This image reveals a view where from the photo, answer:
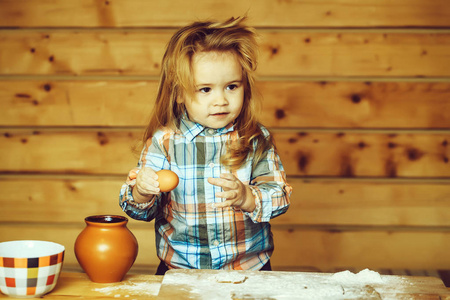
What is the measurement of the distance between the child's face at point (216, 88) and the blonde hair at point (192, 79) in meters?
0.02

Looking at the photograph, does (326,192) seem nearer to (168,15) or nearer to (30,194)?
(168,15)

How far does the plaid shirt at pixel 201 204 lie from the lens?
1.48 meters

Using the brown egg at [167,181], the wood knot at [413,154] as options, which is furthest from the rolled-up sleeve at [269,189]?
the wood knot at [413,154]

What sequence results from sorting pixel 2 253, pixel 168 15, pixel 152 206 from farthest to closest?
pixel 168 15 < pixel 152 206 < pixel 2 253

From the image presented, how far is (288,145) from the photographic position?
8.23 ft

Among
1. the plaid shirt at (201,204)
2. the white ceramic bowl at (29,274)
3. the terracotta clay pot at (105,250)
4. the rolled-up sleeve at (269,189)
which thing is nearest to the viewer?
the white ceramic bowl at (29,274)

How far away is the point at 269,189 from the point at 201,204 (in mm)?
207

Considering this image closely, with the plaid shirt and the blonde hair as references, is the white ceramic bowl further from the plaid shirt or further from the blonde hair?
the blonde hair

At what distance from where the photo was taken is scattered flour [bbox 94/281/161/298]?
111 centimetres

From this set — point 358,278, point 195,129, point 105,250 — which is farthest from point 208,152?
point 358,278

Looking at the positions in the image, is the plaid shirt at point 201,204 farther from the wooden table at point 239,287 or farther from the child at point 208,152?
the wooden table at point 239,287

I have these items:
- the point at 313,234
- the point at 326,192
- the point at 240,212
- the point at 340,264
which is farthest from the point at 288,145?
the point at 240,212

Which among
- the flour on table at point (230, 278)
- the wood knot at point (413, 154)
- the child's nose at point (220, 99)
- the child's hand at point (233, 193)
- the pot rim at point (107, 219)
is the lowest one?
the flour on table at point (230, 278)

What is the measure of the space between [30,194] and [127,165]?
486mm
